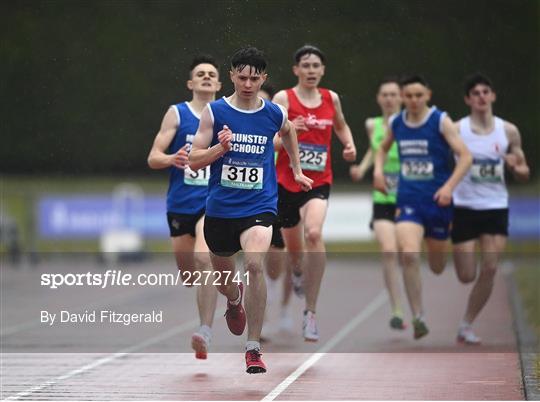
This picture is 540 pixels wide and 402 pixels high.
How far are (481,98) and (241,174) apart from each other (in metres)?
4.24

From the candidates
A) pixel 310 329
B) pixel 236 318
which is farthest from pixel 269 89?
pixel 236 318

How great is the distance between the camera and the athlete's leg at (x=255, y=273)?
32.2ft

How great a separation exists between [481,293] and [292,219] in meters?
2.20

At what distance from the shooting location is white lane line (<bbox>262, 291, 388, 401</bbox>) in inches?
399

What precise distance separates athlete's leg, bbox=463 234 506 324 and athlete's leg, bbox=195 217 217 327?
131 inches

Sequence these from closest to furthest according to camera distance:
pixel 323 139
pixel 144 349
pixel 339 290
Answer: pixel 323 139 < pixel 144 349 < pixel 339 290

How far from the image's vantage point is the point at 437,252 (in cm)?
1374

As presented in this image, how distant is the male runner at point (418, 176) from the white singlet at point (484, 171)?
227 mm

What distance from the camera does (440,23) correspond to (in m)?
14.0

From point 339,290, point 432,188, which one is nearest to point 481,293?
point 432,188

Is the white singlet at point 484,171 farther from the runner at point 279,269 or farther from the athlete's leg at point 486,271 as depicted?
the runner at point 279,269

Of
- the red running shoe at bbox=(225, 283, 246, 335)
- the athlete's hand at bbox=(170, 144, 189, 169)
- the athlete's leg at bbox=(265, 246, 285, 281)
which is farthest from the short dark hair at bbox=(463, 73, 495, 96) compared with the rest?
the red running shoe at bbox=(225, 283, 246, 335)

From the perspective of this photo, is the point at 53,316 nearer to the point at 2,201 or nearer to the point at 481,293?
the point at 481,293

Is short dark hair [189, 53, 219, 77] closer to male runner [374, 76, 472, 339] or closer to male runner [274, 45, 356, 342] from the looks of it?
male runner [274, 45, 356, 342]
